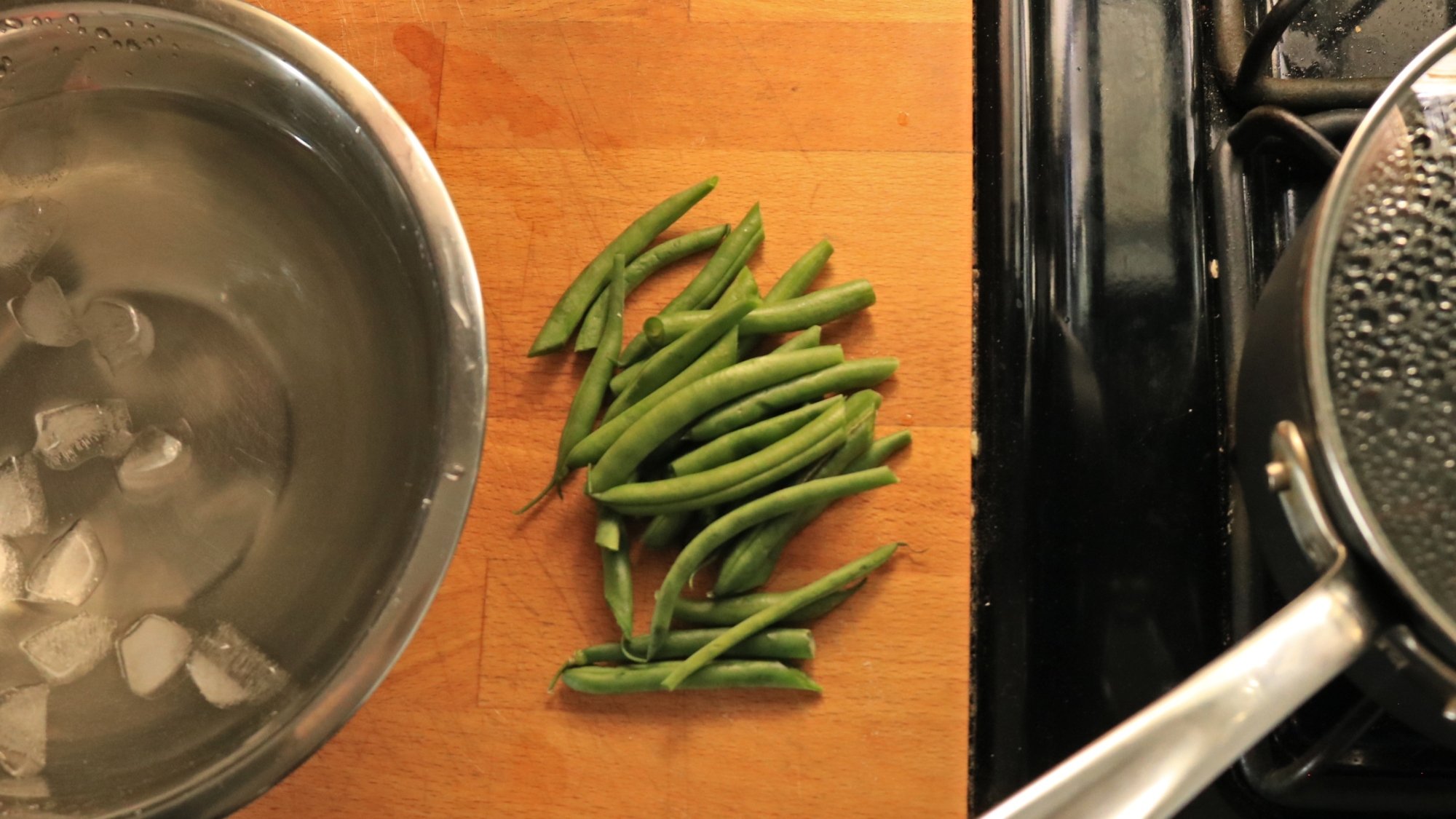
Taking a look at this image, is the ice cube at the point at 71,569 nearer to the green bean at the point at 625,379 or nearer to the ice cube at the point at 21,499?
the ice cube at the point at 21,499

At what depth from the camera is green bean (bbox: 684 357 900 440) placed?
135cm

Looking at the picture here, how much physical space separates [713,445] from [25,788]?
2.85 ft

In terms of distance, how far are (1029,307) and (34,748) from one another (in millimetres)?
1288

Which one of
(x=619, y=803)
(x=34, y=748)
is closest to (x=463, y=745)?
(x=619, y=803)

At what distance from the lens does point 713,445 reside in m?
1.34

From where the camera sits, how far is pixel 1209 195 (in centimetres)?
129

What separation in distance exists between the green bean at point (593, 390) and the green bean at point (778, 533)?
0.67 ft

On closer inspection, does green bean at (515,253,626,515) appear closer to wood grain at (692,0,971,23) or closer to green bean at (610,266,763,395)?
green bean at (610,266,763,395)

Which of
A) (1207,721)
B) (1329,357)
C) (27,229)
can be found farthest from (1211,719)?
(27,229)

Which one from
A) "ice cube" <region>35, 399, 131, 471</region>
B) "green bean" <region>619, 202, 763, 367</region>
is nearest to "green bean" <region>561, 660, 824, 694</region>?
"green bean" <region>619, 202, 763, 367</region>

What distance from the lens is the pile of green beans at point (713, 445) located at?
1.30 m

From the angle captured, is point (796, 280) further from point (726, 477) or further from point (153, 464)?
point (153, 464)

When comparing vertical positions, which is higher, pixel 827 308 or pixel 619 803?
pixel 827 308

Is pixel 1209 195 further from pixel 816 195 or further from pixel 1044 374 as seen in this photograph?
pixel 816 195
